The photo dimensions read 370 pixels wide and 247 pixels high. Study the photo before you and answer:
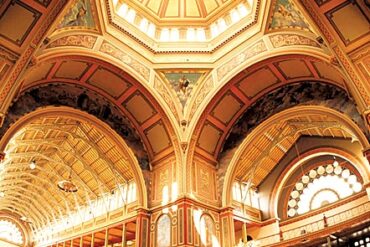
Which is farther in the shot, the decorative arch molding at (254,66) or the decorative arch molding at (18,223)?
the decorative arch molding at (18,223)

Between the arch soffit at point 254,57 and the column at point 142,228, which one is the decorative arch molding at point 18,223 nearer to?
the column at point 142,228

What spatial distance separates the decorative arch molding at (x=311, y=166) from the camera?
1643cm

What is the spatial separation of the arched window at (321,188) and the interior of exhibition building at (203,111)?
7cm

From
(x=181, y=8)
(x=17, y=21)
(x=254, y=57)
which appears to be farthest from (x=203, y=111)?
(x=17, y=21)

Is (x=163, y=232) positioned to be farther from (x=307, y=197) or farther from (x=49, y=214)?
(x=49, y=214)

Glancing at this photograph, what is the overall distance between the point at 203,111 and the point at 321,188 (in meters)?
7.84

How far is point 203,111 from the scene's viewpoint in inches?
578

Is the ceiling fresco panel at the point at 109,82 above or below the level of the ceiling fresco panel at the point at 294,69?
above

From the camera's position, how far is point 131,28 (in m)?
14.8

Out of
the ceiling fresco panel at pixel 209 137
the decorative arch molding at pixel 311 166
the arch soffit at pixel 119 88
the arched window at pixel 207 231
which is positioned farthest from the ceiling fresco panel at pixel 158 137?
the decorative arch molding at pixel 311 166

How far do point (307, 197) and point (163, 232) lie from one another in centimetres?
821

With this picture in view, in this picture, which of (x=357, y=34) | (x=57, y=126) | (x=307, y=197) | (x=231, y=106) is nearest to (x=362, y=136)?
(x=357, y=34)

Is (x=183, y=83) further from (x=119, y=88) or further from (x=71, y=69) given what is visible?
(x=71, y=69)

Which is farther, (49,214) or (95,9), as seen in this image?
(49,214)
